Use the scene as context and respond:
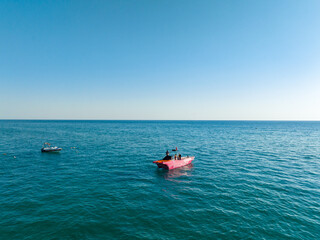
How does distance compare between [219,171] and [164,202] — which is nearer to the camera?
[164,202]

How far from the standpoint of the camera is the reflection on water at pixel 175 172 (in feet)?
78.8

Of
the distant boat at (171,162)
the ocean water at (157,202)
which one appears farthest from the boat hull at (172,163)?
the ocean water at (157,202)

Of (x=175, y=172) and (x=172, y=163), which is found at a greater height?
(x=172, y=163)

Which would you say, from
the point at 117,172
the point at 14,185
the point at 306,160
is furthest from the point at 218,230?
the point at 306,160

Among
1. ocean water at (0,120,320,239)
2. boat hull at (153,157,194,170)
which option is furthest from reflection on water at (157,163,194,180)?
boat hull at (153,157,194,170)

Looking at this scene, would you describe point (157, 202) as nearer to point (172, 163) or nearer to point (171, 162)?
point (171, 162)

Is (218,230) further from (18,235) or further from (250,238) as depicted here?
(18,235)

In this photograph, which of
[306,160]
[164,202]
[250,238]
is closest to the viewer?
[250,238]

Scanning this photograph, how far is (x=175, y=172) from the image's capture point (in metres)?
25.9

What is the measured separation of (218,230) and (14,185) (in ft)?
76.9

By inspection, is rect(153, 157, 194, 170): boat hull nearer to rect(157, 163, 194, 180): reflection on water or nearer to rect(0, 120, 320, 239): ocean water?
rect(157, 163, 194, 180): reflection on water

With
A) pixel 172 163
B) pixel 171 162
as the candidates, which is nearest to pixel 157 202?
pixel 171 162

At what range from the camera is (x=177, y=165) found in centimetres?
2773

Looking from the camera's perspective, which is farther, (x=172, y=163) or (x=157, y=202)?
(x=172, y=163)
